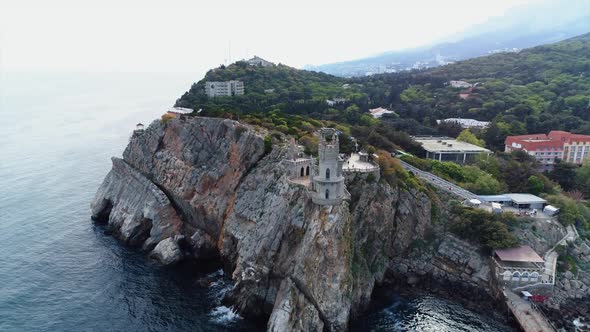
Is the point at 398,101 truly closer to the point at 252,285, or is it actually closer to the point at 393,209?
the point at 393,209

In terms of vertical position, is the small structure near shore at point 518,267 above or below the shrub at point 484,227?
below

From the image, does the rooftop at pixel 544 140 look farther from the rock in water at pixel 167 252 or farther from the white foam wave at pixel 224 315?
the rock in water at pixel 167 252

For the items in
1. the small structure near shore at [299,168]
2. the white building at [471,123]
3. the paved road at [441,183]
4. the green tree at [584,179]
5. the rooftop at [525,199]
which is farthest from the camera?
the white building at [471,123]

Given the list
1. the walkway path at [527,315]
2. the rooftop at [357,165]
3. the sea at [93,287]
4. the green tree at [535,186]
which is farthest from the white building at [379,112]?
the walkway path at [527,315]

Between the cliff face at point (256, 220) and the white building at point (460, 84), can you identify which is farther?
the white building at point (460, 84)

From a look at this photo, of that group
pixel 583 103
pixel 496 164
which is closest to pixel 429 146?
pixel 496 164

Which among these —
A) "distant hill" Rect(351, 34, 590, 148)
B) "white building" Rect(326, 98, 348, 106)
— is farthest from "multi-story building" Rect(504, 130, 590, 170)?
"white building" Rect(326, 98, 348, 106)

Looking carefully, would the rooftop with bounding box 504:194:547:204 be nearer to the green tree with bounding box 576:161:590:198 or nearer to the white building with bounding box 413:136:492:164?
the green tree with bounding box 576:161:590:198
